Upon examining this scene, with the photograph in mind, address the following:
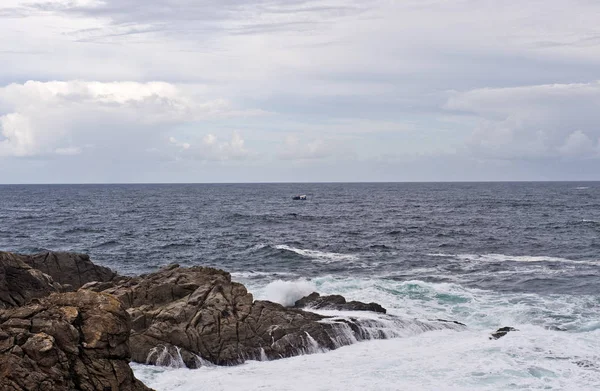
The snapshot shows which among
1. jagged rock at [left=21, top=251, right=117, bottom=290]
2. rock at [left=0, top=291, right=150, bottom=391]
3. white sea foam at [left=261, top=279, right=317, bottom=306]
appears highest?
rock at [left=0, top=291, right=150, bottom=391]

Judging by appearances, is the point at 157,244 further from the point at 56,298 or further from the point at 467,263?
the point at 56,298

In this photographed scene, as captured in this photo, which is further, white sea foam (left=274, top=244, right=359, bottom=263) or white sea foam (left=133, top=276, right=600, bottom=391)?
white sea foam (left=274, top=244, right=359, bottom=263)

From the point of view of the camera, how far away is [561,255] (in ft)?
179

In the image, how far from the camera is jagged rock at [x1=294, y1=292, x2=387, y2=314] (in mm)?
31469

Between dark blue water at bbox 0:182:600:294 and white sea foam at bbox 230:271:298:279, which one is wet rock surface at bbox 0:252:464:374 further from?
dark blue water at bbox 0:182:600:294

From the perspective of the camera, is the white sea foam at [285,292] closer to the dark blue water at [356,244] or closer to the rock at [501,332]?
the dark blue water at [356,244]

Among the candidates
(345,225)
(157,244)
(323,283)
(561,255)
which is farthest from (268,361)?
(345,225)

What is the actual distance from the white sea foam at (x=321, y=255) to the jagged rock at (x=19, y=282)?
27763mm

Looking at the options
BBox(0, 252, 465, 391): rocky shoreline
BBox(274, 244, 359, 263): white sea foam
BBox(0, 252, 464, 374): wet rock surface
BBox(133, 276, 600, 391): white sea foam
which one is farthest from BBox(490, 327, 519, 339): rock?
BBox(274, 244, 359, 263): white sea foam

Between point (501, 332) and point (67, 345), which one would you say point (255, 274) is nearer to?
point (501, 332)

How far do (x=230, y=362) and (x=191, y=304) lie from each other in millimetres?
3466

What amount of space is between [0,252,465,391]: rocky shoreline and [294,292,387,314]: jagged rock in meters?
0.05

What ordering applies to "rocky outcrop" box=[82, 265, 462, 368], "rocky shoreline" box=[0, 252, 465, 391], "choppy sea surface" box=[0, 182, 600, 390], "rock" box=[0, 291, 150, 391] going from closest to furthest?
"rock" box=[0, 291, 150, 391]
"rocky shoreline" box=[0, 252, 465, 391]
"choppy sea surface" box=[0, 182, 600, 390]
"rocky outcrop" box=[82, 265, 462, 368]

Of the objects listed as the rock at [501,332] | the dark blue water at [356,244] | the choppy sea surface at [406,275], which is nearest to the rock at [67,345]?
the choppy sea surface at [406,275]
